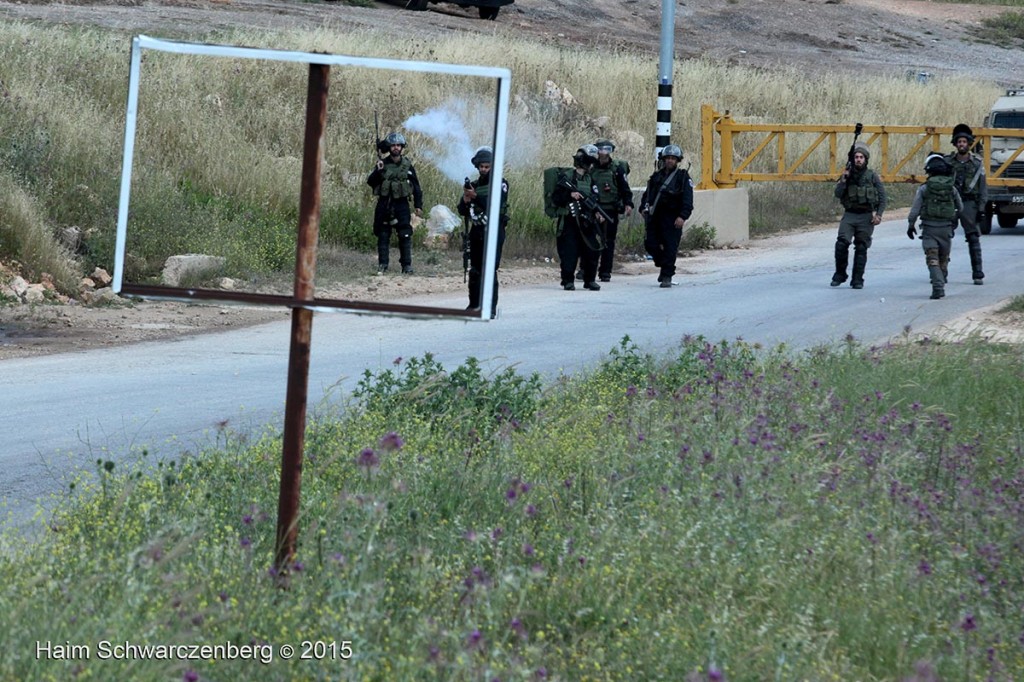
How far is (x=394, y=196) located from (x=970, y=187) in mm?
6546

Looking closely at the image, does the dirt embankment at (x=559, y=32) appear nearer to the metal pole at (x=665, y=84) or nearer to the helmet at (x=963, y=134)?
the metal pole at (x=665, y=84)

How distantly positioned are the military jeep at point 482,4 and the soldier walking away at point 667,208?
28.6 m

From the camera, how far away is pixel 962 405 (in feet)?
27.5

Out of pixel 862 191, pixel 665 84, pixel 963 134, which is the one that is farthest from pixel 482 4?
pixel 862 191

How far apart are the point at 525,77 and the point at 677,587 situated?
2409 centimetres

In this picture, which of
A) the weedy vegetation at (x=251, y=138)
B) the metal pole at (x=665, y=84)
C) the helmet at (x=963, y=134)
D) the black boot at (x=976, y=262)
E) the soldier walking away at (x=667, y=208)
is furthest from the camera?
the metal pole at (x=665, y=84)

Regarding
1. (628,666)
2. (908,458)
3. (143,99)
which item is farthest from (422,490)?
(143,99)

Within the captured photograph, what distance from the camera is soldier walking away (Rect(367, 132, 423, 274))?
1645 centimetres

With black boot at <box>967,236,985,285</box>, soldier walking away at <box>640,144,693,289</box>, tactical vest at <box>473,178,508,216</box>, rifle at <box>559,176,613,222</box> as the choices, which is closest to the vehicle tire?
black boot at <box>967,236,985,285</box>

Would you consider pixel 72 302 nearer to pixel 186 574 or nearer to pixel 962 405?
pixel 962 405

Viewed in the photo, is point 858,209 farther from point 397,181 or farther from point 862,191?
point 397,181

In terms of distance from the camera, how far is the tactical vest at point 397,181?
16.5 m

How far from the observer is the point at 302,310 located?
167 inches

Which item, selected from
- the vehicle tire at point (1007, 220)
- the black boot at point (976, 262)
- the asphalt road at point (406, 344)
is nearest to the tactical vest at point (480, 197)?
the asphalt road at point (406, 344)
